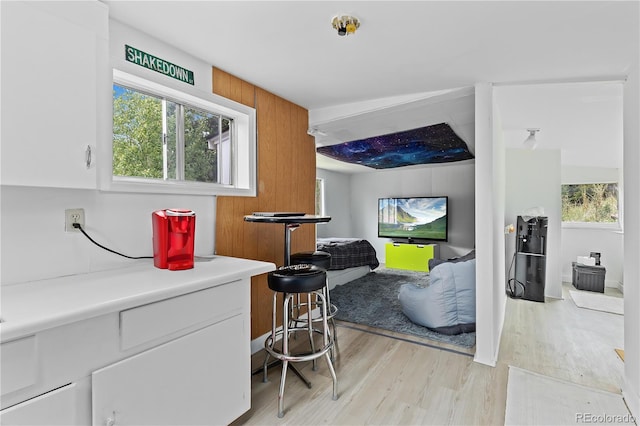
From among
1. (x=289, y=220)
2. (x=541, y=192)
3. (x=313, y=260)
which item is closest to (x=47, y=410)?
(x=289, y=220)

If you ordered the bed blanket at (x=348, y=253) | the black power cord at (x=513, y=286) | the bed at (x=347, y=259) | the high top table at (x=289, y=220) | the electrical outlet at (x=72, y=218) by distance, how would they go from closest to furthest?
the electrical outlet at (x=72, y=218) < the high top table at (x=289, y=220) < the black power cord at (x=513, y=286) < the bed at (x=347, y=259) < the bed blanket at (x=348, y=253)

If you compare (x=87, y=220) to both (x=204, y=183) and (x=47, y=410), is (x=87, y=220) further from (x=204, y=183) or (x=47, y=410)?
(x=47, y=410)

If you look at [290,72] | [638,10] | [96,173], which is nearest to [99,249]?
[96,173]

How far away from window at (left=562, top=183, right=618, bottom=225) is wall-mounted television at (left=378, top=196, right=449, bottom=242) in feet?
6.45

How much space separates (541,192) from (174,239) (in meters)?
4.71

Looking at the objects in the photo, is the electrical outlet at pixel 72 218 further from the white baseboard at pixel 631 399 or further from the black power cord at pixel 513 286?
the black power cord at pixel 513 286

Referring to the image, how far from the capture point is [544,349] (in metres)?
2.68

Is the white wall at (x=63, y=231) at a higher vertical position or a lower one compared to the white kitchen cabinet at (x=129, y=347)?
higher

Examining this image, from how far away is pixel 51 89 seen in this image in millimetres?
1286

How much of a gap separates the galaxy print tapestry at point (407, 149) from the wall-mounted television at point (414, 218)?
0.94m

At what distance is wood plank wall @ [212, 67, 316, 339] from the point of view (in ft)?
7.68

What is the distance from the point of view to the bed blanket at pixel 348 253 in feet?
16.5

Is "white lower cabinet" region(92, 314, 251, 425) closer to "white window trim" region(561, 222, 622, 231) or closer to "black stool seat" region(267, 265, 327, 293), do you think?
"black stool seat" region(267, 265, 327, 293)

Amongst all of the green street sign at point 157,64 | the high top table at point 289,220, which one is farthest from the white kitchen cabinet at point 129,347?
the green street sign at point 157,64
